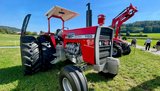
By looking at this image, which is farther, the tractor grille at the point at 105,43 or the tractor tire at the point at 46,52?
the tractor tire at the point at 46,52

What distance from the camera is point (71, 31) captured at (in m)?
5.04

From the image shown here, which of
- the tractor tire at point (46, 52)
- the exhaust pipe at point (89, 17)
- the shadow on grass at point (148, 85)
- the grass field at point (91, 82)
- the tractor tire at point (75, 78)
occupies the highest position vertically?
the exhaust pipe at point (89, 17)

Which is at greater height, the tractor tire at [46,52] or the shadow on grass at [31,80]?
the tractor tire at [46,52]

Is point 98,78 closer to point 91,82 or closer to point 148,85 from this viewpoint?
point 91,82

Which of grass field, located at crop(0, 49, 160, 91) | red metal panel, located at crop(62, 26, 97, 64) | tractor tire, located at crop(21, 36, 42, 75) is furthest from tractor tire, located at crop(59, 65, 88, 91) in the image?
tractor tire, located at crop(21, 36, 42, 75)

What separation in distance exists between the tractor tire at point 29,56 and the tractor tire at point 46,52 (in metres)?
0.20

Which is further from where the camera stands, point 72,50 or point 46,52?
point 46,52

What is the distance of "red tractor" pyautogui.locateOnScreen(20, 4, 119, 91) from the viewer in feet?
12.7

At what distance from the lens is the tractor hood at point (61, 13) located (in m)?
5.89

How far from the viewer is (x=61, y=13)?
6.29m

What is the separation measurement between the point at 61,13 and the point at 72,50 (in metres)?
1.92

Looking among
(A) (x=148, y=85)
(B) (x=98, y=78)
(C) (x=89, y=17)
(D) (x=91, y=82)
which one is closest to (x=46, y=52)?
(D) (x=91, y=82)

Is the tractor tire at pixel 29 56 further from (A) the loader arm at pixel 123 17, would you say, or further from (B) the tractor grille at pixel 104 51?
(A) the loader arm at pixel 123 17

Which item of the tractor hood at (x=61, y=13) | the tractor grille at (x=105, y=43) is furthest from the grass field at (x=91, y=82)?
the tractor hood at (x=61, y=13)
